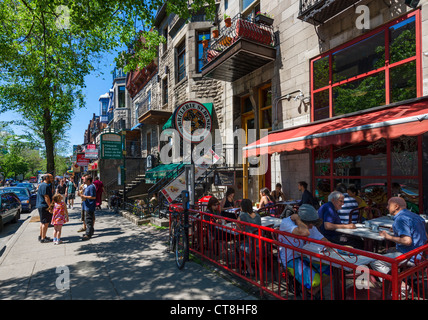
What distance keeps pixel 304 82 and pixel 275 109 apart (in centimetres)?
143

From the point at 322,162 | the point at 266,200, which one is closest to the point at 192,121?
the point at 266,200

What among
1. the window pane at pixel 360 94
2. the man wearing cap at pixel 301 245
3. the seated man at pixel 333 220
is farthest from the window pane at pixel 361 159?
the man wearing cap at pixel 301 245

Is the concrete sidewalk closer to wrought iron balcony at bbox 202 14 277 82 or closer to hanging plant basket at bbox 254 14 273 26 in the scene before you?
wrought iron balcony at bbox 202 14 277 82

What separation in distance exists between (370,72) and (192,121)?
5167 mm

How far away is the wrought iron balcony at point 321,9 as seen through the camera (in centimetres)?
693

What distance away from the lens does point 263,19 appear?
9.45m

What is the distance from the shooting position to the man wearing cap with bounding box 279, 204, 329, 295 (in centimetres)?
313

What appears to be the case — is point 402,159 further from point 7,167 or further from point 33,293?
point 7,167

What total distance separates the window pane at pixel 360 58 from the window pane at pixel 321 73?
0.81 ft

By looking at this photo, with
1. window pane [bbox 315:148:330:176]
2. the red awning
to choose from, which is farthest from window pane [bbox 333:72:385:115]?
window pane [bbox 315:148:330:176]

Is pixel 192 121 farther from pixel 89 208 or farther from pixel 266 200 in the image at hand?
pixel 89 208

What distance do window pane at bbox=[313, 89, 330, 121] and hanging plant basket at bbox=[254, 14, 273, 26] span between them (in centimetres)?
360

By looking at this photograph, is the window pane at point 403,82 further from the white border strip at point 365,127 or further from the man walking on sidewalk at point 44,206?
the man walking on sidewalk at point 44,206
